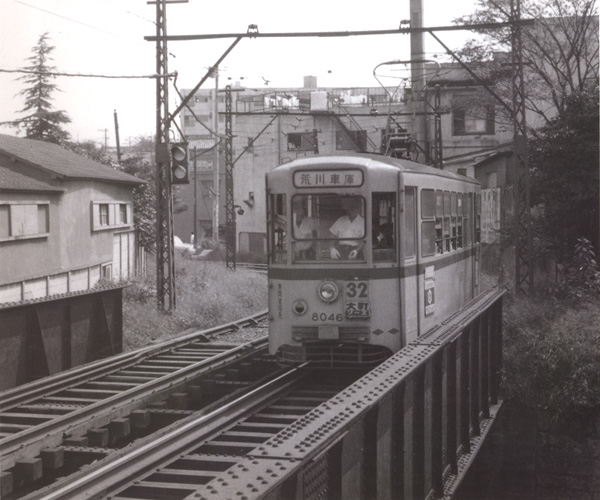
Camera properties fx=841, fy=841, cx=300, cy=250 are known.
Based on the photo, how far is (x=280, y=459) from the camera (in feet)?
13.4

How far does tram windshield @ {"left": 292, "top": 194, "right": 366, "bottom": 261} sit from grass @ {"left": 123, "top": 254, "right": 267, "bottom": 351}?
591cm

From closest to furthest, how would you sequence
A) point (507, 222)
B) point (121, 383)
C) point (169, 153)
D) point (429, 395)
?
point (429, 395)
point (121, 383)
point (169, 153)
point (507, 222)

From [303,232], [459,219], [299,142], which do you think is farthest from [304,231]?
[299,142]

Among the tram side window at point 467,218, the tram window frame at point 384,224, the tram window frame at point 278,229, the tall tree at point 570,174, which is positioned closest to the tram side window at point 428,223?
the tram window frame at point 384,224

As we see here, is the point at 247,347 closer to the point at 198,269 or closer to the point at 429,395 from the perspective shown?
the point at 429,395

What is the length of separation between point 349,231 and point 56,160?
1630 cm

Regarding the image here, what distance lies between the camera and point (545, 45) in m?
25.8

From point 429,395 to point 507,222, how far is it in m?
17.6

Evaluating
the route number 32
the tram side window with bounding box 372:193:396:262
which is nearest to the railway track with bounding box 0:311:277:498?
the route number 32

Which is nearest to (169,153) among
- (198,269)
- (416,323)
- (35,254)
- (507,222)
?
(35,254)

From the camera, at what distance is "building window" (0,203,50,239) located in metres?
19.1

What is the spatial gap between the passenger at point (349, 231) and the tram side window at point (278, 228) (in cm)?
65

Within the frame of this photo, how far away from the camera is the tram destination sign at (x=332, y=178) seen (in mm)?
10625

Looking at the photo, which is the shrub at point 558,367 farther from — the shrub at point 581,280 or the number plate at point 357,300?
the number plate at point 357,300
